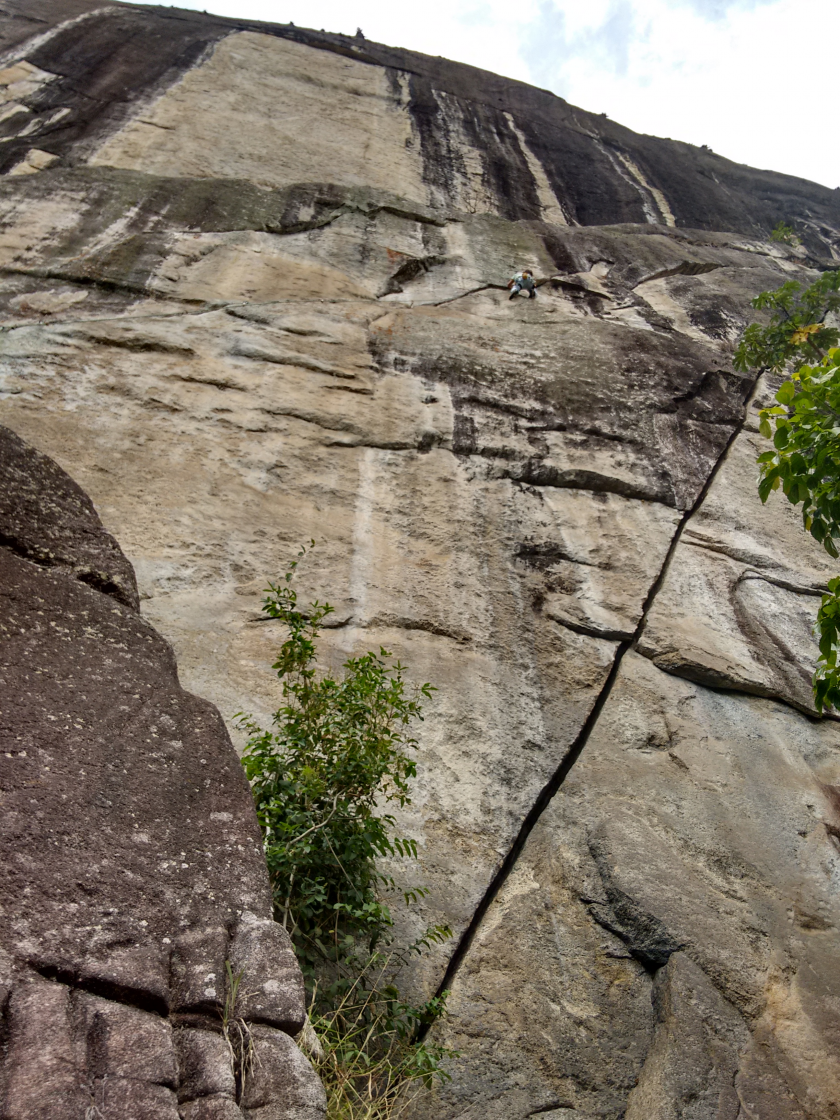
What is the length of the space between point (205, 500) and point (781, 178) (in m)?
17.4

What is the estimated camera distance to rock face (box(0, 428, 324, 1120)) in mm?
2062

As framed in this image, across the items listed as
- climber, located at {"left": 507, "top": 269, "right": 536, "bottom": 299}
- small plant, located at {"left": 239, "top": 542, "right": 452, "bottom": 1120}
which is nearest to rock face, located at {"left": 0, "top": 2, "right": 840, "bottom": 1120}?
climber, located at {"left": 507, "top": 269, "right": 536, "bottom": 299}

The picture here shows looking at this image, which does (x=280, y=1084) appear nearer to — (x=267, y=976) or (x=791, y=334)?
(x=267, y=976)

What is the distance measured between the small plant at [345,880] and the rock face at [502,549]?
24 cm

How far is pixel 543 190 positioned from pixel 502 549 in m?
10.1

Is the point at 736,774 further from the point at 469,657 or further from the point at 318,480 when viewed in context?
the point at 318,480

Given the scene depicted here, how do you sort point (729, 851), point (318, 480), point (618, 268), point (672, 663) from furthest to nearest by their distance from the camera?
1. point (618, 268)
2. point (318, 480)
3. point (672, 663)
4. point (729, 851)

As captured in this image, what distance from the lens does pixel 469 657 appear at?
529 cm

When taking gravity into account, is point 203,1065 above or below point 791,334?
below

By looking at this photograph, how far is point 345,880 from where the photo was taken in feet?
12.2

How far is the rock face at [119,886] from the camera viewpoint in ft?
6.77

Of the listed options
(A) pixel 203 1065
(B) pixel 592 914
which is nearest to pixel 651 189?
(B) pixel 592 914

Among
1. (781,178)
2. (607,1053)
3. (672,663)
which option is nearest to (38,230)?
(672,663)

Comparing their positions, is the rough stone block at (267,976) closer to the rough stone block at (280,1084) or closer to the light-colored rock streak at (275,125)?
the rough stone block at (280,1084)
